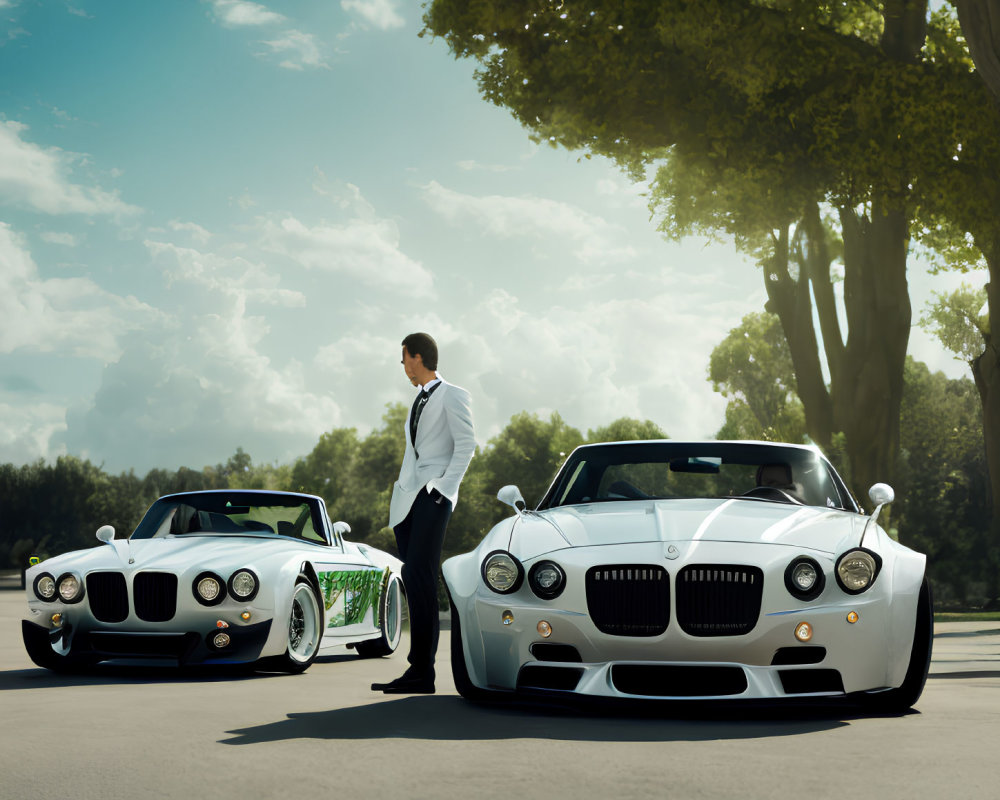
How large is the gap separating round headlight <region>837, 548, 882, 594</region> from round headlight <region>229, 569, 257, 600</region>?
14.0 ft

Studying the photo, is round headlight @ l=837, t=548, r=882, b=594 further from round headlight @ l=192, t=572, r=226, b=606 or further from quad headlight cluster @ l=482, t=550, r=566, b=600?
round headlight @ l=192, t=572, r=226, b=606

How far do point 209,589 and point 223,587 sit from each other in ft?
0.32

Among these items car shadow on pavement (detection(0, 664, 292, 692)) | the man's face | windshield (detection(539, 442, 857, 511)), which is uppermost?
the man's face

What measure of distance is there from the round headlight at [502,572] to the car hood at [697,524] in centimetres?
11

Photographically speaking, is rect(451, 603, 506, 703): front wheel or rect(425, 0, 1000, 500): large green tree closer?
rect(451, 603, 506, 703): front wheel

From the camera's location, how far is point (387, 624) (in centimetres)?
1064

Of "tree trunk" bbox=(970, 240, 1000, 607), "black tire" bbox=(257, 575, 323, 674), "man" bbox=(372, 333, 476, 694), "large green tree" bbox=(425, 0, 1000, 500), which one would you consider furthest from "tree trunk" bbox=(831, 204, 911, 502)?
"man" bbox=(372, 333, 476, 694)

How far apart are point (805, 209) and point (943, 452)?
1460 inches

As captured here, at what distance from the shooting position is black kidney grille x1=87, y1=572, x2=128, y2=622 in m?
8.06

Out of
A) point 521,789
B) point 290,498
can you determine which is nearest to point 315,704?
point 521,789

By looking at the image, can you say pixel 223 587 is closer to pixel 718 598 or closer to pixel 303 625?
pixel 303 625

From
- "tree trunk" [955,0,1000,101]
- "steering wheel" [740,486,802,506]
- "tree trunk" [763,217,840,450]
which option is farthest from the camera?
"tree trunk" [763,217,840,450]

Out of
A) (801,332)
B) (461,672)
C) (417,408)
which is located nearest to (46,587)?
(417,408)

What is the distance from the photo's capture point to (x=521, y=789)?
3.73 meters
